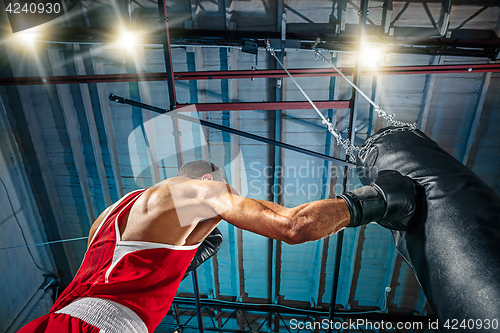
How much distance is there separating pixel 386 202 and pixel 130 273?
1.76m

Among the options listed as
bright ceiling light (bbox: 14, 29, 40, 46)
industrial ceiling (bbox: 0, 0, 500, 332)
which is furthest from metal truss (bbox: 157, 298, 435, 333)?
bright ceiling light (bbox: 14, 29, 40, 46)

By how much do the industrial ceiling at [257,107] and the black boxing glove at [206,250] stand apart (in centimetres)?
131

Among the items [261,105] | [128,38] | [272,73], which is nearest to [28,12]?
[128,38]

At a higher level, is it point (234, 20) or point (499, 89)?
point (234, 20)

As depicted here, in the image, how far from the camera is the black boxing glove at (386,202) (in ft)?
4.32

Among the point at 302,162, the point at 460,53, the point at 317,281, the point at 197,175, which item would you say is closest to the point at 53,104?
the point at 197,175

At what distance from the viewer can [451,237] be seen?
1.16 meters

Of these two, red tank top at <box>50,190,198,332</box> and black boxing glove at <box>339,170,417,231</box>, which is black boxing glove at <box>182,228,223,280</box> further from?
black boxing glove at <box>339,170,417,231</box>

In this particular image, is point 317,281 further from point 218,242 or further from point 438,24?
point 438,24

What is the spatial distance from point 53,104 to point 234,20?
4.40 metres

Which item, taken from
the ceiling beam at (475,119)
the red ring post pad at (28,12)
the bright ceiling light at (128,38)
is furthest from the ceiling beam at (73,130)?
the ceiling beam at (475,119)

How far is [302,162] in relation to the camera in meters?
4.96

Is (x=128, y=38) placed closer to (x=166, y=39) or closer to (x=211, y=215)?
(x=166, y=39)

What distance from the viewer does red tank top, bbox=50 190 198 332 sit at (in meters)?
1.50
